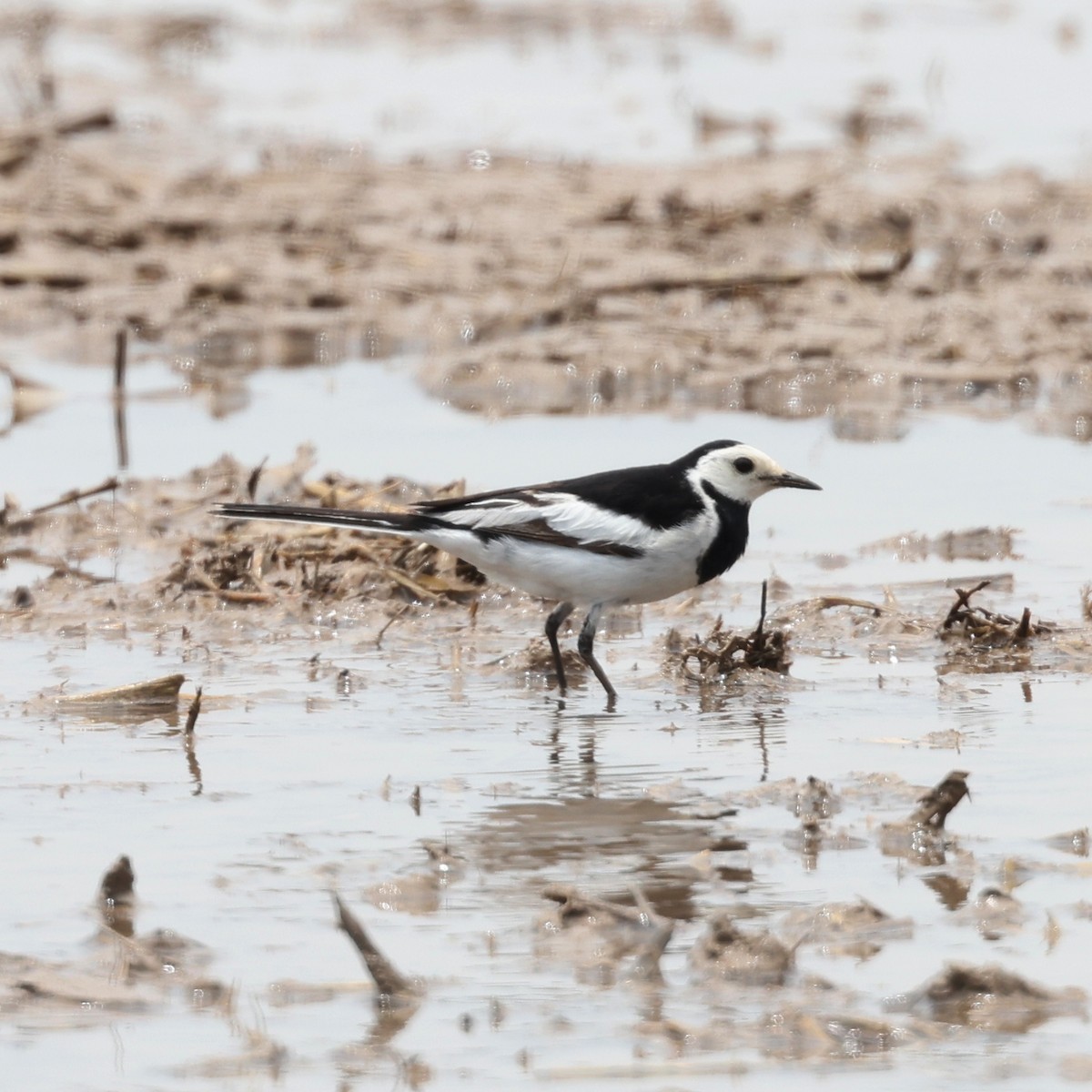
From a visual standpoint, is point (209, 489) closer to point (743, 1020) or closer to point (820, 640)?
point (820, 640)

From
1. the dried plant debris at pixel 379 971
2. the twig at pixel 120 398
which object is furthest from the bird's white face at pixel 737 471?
the twig at pixel 120 398

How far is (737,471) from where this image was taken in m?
7.77

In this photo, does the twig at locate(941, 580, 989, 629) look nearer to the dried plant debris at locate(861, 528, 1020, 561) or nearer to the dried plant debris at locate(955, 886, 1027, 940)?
the dried plant debris at locate(861, 528, 1020, 561)

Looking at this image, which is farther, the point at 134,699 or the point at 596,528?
the point at 596,528

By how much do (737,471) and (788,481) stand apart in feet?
0.69

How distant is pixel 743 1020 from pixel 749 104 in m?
16.1

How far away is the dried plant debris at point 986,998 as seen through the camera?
4.37 m

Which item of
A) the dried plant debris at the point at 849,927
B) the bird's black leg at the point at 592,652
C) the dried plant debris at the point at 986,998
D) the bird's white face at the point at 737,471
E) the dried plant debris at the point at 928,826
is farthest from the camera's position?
the bird's white face at the point at 737,471

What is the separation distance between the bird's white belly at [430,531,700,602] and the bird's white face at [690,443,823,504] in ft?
1.16

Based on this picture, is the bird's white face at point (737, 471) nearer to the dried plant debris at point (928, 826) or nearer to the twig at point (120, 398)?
the dried plant debris at point (928, 826)

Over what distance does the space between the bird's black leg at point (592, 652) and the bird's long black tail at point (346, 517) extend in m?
0.65

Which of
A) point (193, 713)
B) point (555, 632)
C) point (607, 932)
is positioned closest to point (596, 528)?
point (555, 632)

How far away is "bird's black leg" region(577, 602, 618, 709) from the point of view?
7.30 meters

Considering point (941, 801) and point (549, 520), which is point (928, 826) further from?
point (549, 520)
